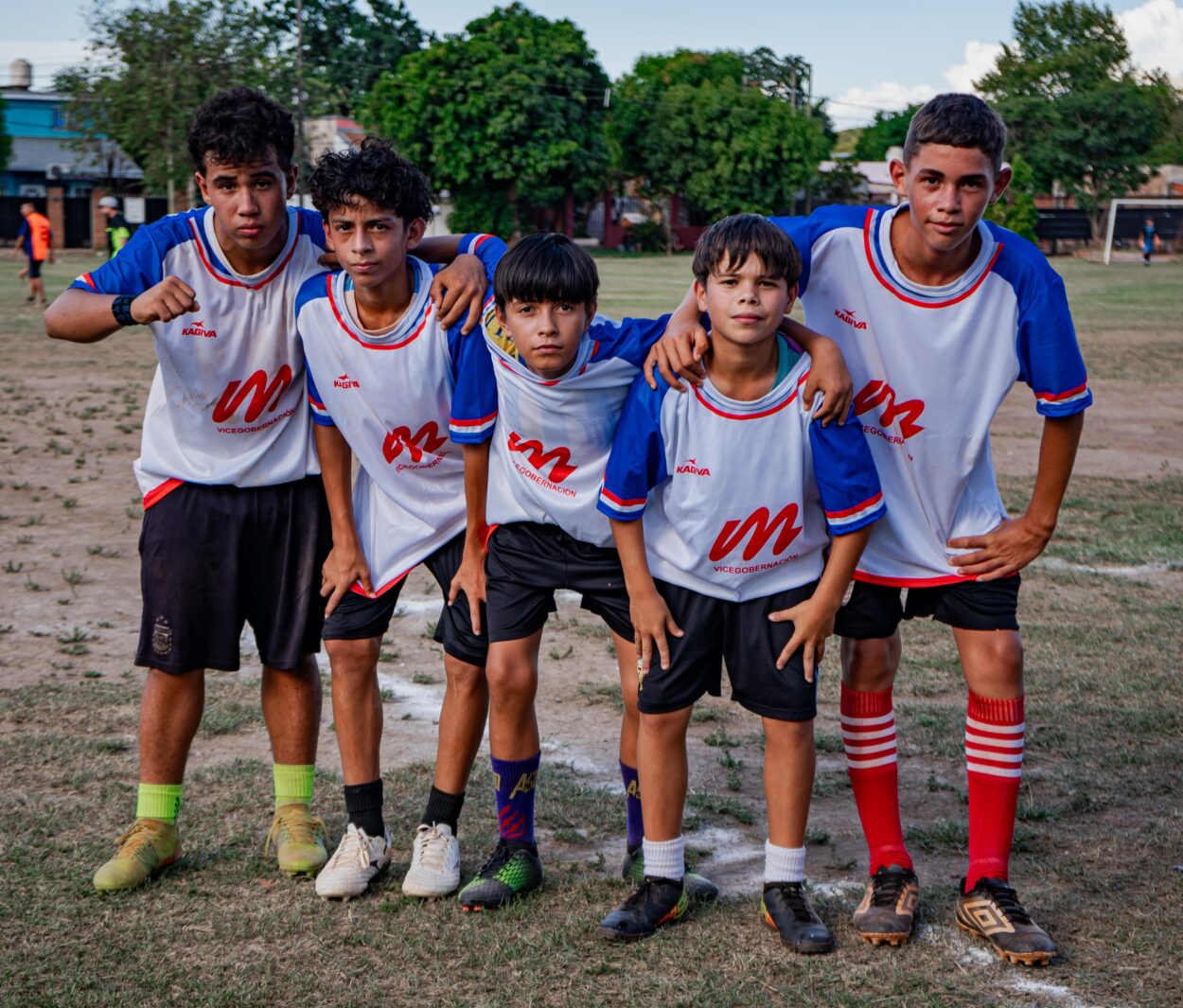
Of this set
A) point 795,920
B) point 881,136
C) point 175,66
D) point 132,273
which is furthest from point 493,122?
point 881,136

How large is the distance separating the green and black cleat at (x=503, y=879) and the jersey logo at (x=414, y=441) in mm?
1090

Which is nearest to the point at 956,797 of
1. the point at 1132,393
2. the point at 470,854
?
the point at 470,854

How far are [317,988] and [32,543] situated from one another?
16.9 feet

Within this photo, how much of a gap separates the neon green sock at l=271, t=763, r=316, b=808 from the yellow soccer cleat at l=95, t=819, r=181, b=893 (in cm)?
31

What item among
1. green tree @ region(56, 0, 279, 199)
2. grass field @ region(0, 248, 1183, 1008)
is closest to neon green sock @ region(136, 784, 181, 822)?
grass field @ region(0, 248, 1183, 1008)

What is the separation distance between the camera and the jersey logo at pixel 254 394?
3.81m

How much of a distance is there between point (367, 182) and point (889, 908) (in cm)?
227

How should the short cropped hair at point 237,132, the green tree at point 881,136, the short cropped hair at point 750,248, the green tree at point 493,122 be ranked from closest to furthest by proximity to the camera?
the short cropped hair at point 750,248
the short cropped hair at point 237,132
the green tree at point 493,122
the green tree at point 881,136

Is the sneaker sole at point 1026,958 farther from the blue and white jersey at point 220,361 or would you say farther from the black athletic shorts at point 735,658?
the blue and white jersey at point 220,361

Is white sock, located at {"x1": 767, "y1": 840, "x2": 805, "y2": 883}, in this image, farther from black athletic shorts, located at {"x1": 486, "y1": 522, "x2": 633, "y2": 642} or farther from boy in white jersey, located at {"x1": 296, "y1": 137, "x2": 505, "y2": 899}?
boy in white jersey, located at {"x1": 296, "y1": 137, "x2": 505, "y2": 899}

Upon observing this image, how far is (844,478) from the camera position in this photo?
129 inches

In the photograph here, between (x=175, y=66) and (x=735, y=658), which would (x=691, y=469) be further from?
(x=175, y=66)

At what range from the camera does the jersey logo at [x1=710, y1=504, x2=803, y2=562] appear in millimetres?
3346

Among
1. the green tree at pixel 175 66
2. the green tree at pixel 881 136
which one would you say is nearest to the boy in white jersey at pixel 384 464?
the green tree at pixel 175 66
